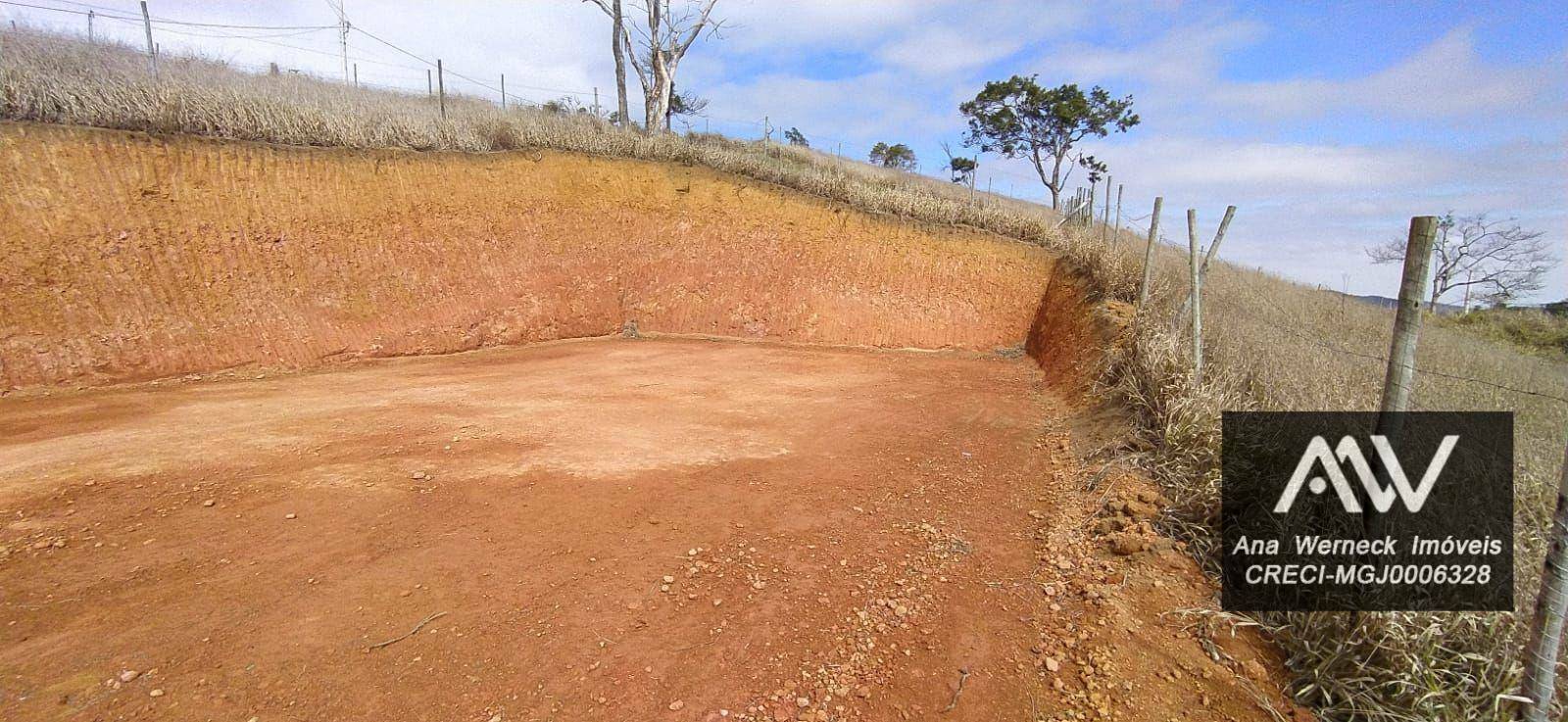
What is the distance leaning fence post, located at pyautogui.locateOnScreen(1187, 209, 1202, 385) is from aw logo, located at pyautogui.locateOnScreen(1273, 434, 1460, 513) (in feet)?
4.09

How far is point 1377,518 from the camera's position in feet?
10.1

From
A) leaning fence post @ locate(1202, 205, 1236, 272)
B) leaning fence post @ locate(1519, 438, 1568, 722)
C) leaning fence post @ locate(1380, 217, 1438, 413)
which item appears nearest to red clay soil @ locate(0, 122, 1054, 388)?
leaning fence post @ locate(1202, 205, 1236, 272)

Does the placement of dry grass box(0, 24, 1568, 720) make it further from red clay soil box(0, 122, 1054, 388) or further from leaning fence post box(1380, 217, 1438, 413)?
leaning fence post box(1380, 217, 1438, 413)

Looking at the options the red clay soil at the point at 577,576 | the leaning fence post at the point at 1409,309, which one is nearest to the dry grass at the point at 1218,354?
the red clay soil at the point at 577,576

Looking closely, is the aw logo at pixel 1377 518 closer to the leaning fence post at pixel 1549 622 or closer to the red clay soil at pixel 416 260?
the leaning fence post at pixel 1549 622

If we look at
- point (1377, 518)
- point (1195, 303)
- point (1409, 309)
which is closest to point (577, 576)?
point (1377, 518)

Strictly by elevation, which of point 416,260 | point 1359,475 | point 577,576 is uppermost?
point 416,260

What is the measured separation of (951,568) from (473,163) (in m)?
10.5

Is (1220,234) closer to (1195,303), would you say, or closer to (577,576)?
(1195,303)

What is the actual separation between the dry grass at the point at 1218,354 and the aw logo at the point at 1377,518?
13cm

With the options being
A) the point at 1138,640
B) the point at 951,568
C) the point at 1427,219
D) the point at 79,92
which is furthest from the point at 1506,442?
the point at 79,92

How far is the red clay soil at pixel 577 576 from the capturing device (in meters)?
2.52

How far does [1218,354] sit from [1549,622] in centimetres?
437

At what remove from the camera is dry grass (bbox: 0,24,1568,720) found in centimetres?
245
